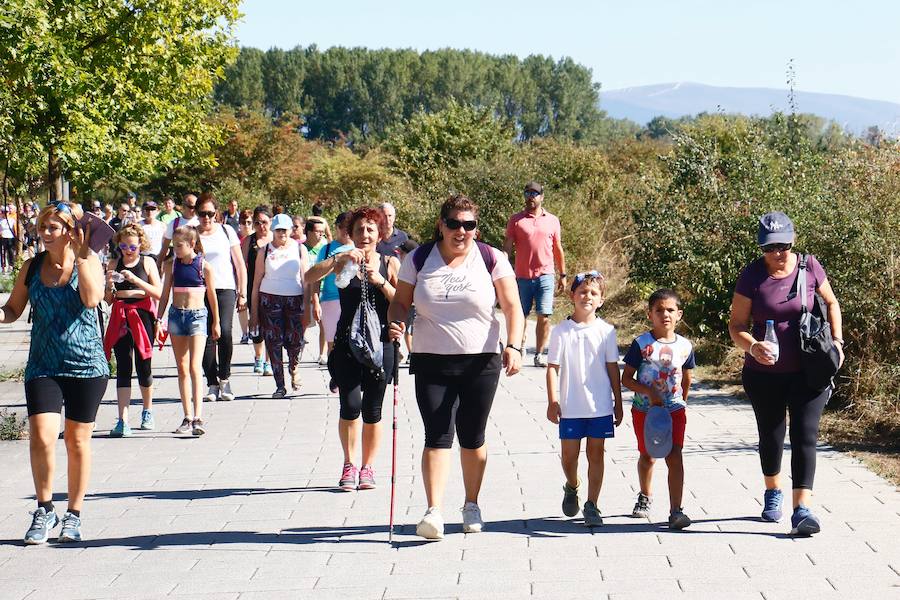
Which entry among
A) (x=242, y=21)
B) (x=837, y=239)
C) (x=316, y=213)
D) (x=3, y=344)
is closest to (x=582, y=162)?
(x=242, y=21)

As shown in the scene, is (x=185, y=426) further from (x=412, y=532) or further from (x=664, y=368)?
(x=664, y=368)

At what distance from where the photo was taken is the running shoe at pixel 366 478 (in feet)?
26.2

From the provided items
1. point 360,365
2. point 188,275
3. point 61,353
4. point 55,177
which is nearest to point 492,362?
point 360,365

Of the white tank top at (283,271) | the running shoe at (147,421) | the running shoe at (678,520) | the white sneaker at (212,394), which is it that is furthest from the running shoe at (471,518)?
the white sneaker at (212,394)

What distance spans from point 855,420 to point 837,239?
1.57 meters

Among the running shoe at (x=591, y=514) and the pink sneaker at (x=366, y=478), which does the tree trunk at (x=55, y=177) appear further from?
the running shoe at (x=591, y=514)

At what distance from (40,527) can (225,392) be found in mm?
5210

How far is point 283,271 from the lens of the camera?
11914 millimetres

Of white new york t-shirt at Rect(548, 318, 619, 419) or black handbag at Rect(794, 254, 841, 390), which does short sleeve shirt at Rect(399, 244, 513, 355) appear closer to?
white new york t-shirt at Rect(548, 318, 619, 419)

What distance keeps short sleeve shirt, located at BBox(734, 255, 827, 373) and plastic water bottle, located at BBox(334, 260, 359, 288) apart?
90.2 inches

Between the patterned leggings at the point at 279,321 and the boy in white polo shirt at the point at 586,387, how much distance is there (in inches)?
212

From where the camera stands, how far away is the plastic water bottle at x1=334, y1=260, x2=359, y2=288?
778 cm

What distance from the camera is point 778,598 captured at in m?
5.46

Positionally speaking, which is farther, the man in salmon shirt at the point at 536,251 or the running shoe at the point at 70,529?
the man in salmon shirt at the point at 536,251
